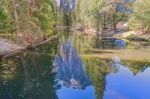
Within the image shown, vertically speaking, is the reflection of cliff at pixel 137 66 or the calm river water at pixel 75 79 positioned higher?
the calm river water at pixel 75 79

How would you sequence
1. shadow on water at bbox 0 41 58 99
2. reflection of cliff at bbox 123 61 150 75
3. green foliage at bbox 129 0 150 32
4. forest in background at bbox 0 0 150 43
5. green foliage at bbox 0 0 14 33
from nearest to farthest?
1. shadow on water at bbox 0 41 58 99
2. reflection of cliff at bbox 123 61 150 75
3. green foliage at bbox 0 0 14 33
4. forest in background at bbox 0 0 150 43
5. green foliage at bbox 129 0 150 32

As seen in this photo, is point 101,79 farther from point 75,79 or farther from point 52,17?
point 52,17

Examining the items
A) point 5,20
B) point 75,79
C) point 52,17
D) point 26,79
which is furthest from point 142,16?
point 26,79

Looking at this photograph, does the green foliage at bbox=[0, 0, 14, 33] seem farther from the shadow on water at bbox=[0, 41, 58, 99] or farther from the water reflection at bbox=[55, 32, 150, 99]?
the water reflection at bbox=[55, 32, 150, 99]

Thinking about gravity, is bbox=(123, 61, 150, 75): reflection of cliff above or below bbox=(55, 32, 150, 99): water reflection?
below

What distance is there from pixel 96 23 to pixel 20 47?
46.7 meters

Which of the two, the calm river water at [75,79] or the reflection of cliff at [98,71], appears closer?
the calm river water at [75,79]

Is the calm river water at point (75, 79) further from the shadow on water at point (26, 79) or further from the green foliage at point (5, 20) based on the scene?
the green foliage at point (5, 20)

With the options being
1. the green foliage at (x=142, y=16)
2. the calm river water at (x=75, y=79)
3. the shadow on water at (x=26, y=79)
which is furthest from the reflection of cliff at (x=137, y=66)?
the green foliage at (x=142, y=16)

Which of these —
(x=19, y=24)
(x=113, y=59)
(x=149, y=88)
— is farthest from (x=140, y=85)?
(x=19, y=24)

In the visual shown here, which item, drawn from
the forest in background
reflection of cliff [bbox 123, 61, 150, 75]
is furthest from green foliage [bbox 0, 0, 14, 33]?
reflection of cliff [bbox 123, 61, 150, 75]

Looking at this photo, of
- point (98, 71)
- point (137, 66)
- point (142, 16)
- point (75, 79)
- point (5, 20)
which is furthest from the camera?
point (142, 16)

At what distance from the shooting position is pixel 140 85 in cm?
2217

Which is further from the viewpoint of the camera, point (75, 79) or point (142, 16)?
point (142, 16)
